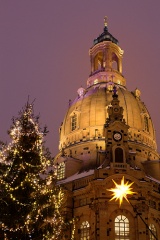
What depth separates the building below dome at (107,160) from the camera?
49000 mm

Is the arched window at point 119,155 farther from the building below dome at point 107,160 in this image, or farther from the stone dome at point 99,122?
the stone dome at point 99,122

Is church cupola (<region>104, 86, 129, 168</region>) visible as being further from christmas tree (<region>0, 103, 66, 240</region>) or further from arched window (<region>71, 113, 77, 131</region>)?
christmas tree (<region>0, 103, 66, 240</region>)

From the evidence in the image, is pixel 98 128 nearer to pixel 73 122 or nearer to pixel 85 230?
pixel 73 122

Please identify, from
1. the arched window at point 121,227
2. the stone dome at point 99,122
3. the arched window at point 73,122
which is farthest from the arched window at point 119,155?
the arched window at point 73,122

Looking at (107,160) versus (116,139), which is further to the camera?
(116,139)

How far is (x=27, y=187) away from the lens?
29.7 meters

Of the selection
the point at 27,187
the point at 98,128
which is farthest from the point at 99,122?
the point at 27,187

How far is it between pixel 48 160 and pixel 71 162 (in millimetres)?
28959

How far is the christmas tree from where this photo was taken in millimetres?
28438

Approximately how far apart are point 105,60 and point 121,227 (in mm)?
40501

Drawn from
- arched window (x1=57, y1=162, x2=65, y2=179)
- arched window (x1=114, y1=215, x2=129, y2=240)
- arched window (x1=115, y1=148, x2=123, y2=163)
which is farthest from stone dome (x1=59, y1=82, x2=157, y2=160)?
arched window (x1=114, y1=215, x2=129, y2=240)

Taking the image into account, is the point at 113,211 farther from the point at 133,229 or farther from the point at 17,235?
the point at 17,235

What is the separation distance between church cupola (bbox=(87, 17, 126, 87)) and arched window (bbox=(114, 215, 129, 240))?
3334cm

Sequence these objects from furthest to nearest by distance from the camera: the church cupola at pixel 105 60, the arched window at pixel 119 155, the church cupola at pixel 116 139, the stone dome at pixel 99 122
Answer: the church cupola at pixel 105 60, the stone dome at pixel 99 122, the arched window at pixel 119 155, the church cupola at pixel 116 139
